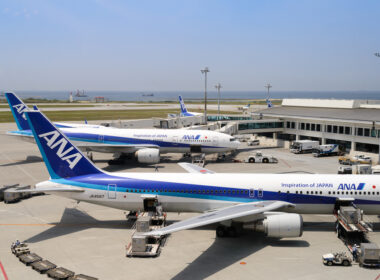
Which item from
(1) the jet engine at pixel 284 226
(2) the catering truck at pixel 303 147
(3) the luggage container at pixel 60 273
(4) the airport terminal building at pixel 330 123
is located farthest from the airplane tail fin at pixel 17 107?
(2) the catering truck at pixel 303 147

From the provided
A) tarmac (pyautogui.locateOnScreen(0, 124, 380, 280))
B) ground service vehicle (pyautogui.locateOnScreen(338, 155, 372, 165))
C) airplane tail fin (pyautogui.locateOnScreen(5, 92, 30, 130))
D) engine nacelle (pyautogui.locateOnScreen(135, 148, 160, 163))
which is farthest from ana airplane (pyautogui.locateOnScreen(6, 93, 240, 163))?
tarmac (pyautogui.locateOnScreen(0, 124, 380, 280))

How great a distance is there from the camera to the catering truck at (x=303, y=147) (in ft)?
195

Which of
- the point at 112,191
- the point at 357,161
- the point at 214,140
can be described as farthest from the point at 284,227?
the point at 357,161

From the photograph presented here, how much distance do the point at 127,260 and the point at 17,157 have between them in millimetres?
41242

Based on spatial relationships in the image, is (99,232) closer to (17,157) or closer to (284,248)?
(284,248)

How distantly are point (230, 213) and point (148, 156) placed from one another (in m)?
27.5

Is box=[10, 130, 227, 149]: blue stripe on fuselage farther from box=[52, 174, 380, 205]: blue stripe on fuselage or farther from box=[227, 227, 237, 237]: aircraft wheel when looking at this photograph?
box=[227, 227, 237, 237]: aircraft wheel

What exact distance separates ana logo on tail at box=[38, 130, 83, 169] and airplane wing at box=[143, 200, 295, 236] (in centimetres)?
1000

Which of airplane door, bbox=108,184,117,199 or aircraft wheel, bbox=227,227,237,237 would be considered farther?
airplane door, bbox=108,184,117,199

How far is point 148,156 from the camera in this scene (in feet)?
159

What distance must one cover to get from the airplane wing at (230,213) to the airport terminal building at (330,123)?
36.1 meters

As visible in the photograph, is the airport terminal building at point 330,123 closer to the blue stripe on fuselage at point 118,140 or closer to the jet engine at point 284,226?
the blue stripe on fuselage at point 118,140

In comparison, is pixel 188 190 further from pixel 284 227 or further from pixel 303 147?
pixel 303 147

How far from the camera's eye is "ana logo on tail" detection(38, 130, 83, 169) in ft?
81.1
